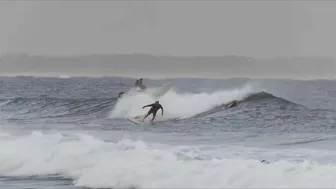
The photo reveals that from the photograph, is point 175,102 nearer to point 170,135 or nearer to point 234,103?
point 170,135

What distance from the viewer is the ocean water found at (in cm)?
275

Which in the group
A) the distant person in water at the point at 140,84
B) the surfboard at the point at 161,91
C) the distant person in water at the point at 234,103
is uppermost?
the distant person in water at the point at 140,84

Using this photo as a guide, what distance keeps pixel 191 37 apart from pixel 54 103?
103 centimetres

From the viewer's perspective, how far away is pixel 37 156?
3059 mm

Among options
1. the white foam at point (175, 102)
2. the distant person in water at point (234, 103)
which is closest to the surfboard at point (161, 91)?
the white foam at point (175, 102)

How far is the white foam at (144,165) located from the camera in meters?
2.67

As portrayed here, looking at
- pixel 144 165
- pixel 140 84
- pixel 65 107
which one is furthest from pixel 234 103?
pixel 65 107

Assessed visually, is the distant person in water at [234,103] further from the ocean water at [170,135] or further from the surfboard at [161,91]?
the surfboard at [161,91]

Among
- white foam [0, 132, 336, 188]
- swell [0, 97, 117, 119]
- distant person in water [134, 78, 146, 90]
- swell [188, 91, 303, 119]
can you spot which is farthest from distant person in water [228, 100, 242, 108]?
swell [0, 97, 117, 119]

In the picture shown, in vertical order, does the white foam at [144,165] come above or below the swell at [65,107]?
below

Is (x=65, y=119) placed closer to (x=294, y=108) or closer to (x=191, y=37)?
(x=191, y=37)

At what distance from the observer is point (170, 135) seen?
3.00 meters

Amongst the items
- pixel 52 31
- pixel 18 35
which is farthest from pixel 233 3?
pixel 18 35

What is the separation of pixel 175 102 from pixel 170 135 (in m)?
0.24
